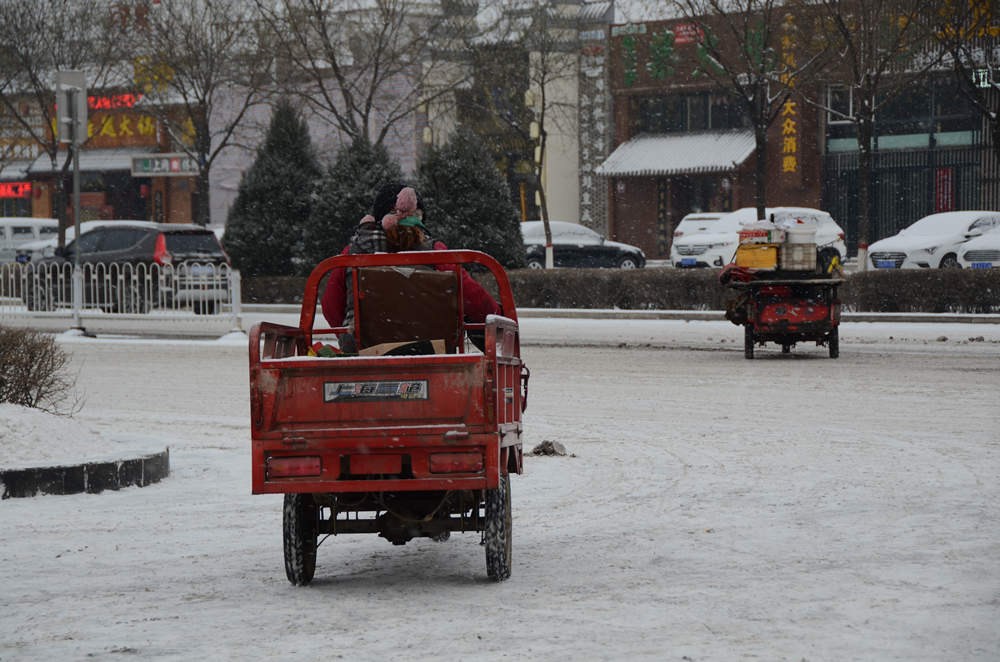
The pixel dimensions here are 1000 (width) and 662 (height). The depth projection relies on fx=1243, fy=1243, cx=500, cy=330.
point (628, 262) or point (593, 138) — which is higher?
point (593, 138)

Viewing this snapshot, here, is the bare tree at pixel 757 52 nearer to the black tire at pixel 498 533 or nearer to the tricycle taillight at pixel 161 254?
the tricycle taillight at pixel 161 254

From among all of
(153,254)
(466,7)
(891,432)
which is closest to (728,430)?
(891,432)

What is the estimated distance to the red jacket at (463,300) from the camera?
582 centimetres

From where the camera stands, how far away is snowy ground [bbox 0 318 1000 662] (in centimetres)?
448

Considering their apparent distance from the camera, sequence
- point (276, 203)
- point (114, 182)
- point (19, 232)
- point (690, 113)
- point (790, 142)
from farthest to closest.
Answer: point (114, 182), point (690, 113), point (790, 142), point (19, 232), point (276, 203)

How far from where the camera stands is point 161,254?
23.2 meters

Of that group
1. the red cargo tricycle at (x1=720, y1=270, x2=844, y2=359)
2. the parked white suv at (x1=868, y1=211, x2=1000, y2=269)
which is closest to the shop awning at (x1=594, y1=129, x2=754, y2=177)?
the parked white suv at (x1=868, y1=211, x2=1000, y2=269)

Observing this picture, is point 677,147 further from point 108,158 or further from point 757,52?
point 108,158

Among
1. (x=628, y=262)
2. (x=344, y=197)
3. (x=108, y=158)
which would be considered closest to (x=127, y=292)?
(x=344, y=197)

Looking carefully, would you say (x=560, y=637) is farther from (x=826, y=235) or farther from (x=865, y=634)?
(x=826, y=235)

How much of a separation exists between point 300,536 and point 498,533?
2.75 feet

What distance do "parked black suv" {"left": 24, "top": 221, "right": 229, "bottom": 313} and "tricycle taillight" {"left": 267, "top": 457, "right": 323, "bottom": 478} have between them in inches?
637

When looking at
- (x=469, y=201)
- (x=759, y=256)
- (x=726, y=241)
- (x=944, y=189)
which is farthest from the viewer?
(x=944, y=189)

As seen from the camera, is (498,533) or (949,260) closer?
(498,533)
